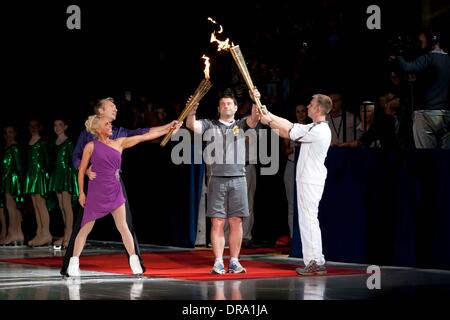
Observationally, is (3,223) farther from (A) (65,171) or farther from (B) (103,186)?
(B) (103,186)

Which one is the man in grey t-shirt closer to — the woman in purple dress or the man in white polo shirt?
the man in white polo shirt

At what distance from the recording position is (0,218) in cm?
2048

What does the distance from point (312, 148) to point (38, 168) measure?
A: 6.79 metres

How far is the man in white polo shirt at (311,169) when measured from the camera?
44.3 ft

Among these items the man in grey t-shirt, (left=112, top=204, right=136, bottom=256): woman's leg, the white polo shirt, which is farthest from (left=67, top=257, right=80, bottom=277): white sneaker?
the white polo shirt

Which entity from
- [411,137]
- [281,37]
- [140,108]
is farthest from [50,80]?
[411,137]

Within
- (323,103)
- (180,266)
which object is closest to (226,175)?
(323,103)

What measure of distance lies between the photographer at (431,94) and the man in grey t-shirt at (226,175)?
234cm

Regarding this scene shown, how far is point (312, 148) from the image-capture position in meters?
13.6

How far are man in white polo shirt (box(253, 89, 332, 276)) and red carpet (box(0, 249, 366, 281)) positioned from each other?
28 centimetres

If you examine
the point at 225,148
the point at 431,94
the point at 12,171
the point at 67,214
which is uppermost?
the point at 431,94

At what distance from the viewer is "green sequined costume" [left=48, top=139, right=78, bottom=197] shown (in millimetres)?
18250

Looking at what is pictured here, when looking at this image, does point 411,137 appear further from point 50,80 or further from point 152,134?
point 50,80

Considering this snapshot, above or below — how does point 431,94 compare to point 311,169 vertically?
above
